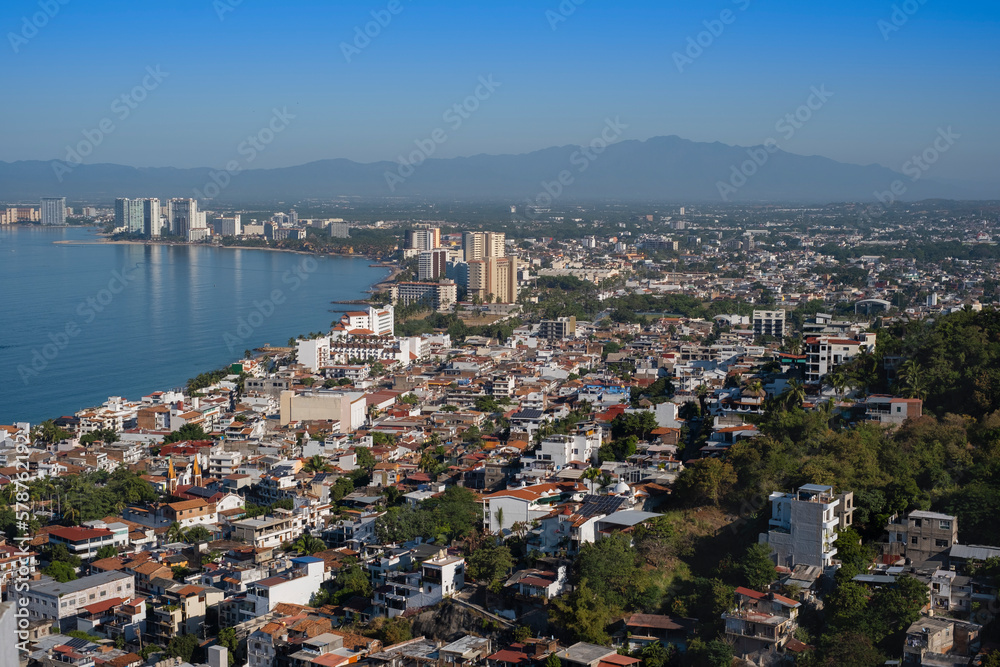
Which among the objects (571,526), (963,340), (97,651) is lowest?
(97,651)

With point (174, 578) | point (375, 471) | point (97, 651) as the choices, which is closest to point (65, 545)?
point (174, 578)

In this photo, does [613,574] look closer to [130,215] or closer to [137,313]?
[137,313]

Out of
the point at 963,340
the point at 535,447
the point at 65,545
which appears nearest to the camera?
the point at 65,545

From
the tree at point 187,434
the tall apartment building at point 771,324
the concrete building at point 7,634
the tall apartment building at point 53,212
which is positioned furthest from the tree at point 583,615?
the tall apartment building at point 53,212

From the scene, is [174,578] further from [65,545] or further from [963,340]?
[963,340]

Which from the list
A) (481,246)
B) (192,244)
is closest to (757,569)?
(481,246)

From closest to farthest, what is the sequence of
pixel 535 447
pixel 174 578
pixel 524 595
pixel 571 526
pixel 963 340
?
pixel 524 595 < pixel 571 526 < pixel 174 578 < pixel 963 340 < pixel 535 447

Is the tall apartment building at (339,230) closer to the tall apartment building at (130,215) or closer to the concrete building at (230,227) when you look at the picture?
the concrete building at (230,227)
